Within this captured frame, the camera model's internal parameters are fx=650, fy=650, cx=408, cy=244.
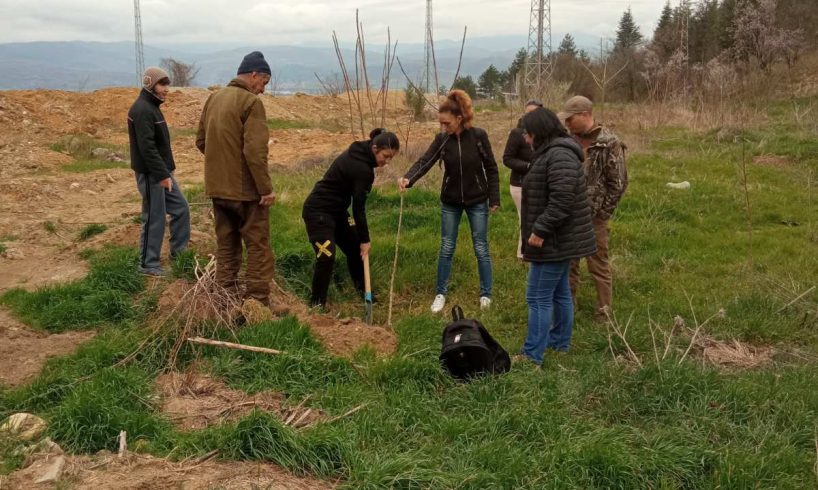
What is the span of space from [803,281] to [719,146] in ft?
25.4

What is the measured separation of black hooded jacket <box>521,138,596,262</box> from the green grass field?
2.55 ft

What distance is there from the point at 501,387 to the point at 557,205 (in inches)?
48.5

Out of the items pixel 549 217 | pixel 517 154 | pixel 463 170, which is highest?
pixel 517 154

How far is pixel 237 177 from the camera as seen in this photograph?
4.95m

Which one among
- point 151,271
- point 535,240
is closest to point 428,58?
point 151,271

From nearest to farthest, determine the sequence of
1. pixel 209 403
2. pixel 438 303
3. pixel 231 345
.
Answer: pixel 209 403 < pixel 231 345 < pixel 438 303

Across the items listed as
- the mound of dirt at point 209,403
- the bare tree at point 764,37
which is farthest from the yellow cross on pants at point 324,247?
the bare tree at point 764,37

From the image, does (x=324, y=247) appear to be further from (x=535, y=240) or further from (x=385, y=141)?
(x=535, y=240)

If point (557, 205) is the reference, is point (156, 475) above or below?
below

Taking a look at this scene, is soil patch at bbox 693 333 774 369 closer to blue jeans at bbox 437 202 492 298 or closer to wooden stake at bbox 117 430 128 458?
blue jeans at bbox 437 202 492 298

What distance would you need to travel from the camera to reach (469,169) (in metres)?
5.57

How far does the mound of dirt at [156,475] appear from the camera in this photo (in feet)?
9.46

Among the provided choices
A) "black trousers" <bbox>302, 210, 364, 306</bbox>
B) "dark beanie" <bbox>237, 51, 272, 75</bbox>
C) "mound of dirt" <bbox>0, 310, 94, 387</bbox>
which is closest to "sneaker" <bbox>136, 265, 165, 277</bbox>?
"mound of dirt" <bbox>0, 310, 94, 387</bbox>

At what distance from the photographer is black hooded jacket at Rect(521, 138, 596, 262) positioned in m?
4.27
